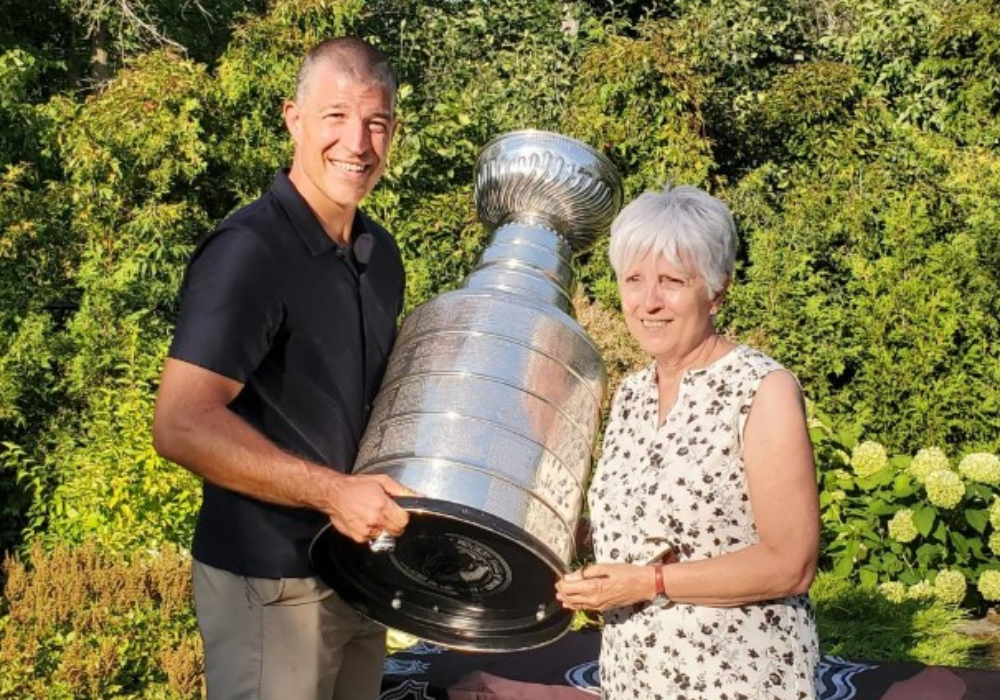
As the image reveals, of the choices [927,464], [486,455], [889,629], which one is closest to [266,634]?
[486,455]

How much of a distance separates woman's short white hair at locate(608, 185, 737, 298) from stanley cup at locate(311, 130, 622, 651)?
324 millimetres

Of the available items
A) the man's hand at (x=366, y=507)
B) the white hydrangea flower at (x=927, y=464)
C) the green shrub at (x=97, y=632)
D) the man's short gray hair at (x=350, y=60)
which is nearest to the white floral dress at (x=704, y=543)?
the man's hand at (x=366, y=507)

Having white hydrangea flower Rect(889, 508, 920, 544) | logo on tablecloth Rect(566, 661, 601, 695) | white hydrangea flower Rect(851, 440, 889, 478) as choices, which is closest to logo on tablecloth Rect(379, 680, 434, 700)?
logo on tablecloth Rect(566, 661, 601, 695)

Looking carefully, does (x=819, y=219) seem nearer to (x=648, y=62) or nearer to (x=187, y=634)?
(x=648, y=62)

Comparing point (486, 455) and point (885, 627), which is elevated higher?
point (885, 627)

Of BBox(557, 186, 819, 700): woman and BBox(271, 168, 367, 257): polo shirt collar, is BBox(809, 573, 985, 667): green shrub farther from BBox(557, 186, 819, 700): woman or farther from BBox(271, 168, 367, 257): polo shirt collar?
BBox(271, 168, 367, 257): polo shirt collar

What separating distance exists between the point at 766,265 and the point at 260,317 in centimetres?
586

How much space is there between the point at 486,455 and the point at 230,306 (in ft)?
1.82

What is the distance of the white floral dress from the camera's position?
2.46m

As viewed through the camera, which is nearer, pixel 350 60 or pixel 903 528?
pixel 350 60

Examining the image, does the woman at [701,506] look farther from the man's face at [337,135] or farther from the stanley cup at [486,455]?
the man's face at [337,135]

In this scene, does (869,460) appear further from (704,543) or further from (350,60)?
(350,60)

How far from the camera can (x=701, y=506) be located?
2.47m

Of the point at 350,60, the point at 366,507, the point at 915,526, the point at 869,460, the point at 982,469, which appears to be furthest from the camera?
the point at 869,460
